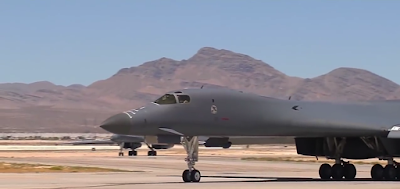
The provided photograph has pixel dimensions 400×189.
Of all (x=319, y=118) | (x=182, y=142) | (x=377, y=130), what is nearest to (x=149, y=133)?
(x=182, y=142)

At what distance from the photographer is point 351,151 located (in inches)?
1222

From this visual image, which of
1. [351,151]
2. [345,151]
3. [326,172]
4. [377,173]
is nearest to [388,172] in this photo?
[377,173]

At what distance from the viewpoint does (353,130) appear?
28938 millimetres

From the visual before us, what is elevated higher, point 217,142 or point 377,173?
point 217,142

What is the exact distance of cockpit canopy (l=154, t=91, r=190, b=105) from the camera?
2769 centimetres

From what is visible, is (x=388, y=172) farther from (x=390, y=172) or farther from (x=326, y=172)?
(x=326, y=172)

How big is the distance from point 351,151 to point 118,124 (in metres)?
9.76

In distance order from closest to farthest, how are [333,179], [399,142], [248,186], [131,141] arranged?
1. [248,186]
2. [399,142]
3. [333,179]
4. [131,141]

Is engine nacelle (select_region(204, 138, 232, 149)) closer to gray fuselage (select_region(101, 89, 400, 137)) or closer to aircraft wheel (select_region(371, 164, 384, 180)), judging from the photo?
gray fuselage (select_region(101, 89, 400, 137))

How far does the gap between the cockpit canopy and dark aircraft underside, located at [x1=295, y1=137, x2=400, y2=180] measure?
21.4 ft

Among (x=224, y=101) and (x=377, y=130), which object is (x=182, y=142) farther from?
(x=377, y=130)

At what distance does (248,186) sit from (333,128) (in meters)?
4.61

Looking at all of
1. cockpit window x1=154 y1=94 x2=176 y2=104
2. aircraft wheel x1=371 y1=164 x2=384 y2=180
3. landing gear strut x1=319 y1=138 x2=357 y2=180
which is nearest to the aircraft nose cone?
cockpit window x1=154 y1=94 x2=176 y2=104

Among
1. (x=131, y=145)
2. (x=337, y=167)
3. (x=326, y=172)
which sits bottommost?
(x=326, y=172)
